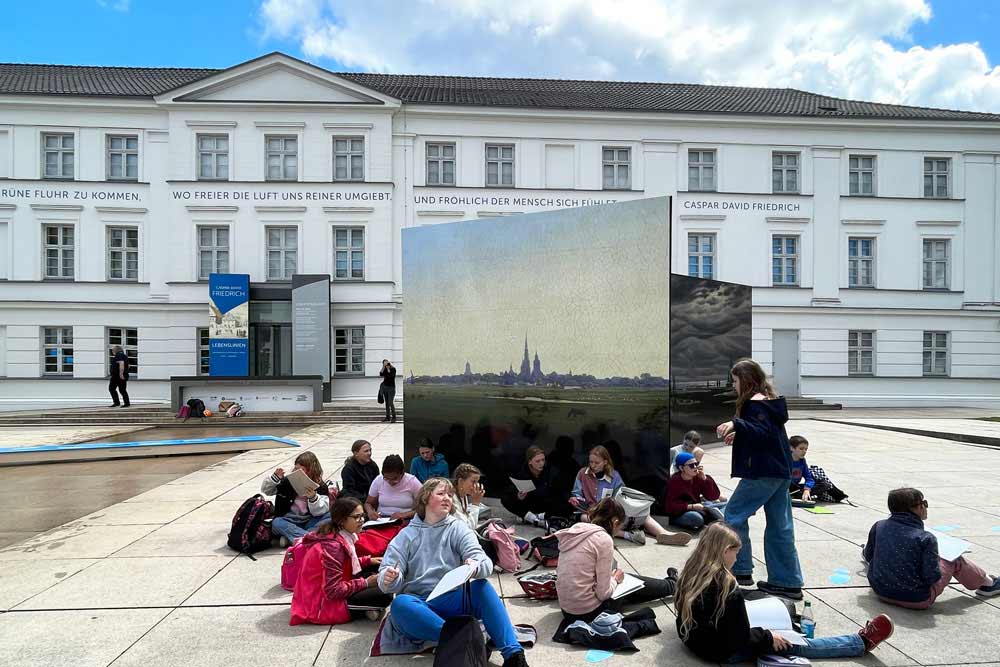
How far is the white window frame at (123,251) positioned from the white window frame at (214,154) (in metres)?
3.47

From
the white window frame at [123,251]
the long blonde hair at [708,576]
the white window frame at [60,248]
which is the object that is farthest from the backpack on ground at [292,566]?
the white window frame at [60,248]

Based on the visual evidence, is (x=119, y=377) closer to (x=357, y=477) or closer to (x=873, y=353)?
(x=357, y=477)

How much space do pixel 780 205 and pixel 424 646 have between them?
26837mm

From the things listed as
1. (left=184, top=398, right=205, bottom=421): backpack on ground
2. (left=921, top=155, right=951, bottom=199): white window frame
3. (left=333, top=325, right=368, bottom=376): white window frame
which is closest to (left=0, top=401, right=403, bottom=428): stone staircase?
(left=184, top=398, right=205, bottom=421): backpack on ground

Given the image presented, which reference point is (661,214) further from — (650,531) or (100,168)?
(100,168)

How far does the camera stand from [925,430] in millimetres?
16938

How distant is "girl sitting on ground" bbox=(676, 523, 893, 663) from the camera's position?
400 centimetres

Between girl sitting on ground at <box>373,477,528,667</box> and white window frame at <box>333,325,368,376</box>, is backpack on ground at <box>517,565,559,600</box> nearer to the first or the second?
girl sitting on ground at <box>373,477,528,667</box>

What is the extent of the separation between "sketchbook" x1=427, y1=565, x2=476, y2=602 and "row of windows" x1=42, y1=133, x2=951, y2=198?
77.5 feet

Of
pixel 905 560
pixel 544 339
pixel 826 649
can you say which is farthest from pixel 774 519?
pixel 544 339

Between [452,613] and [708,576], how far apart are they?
1660mm

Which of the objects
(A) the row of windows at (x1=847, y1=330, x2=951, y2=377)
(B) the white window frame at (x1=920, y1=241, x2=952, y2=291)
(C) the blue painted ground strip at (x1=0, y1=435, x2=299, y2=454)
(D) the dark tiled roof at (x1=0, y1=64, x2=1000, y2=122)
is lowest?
(C) the blue painted ground strip at (x1=0, y1=435, x2=299, y2=454)

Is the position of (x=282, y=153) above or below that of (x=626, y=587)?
above

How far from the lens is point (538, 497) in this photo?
25.5 ft
